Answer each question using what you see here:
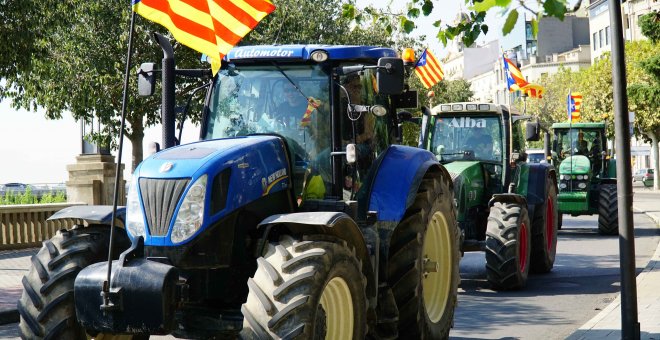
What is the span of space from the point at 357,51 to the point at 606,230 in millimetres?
15364

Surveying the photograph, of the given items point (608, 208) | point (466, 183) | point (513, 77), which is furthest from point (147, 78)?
point (513, 77)

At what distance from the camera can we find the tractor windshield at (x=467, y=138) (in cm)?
1420

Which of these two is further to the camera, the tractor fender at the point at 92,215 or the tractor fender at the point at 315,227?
the tractor fender at the point at 92,215

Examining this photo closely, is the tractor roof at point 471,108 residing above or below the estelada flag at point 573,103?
below

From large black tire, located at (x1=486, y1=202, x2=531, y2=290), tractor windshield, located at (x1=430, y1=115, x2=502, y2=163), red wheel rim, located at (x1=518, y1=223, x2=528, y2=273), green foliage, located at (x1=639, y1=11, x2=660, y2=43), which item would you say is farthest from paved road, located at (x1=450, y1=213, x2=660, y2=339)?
green foliage, located at (x1=639, y1=11, x2=660, y2=43)

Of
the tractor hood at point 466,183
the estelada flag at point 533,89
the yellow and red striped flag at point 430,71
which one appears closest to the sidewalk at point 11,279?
the tractor hood at point 466,183

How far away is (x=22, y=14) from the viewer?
16.2m

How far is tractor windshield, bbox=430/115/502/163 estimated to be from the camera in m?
14.2

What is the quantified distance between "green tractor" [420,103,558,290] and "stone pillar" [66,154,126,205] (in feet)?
30.7

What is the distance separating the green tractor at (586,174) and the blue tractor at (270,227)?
44.6 feet

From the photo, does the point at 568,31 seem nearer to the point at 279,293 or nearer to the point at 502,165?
the point at 502,165

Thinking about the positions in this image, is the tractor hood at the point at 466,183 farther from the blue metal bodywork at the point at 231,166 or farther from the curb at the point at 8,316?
the blue metal bodywork at the point at 231,166

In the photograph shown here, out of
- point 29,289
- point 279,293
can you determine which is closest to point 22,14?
point 29,289

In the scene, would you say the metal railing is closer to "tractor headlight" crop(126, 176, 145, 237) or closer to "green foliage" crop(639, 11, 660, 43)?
"green foliage" crop(639, 11, 660, 43)
